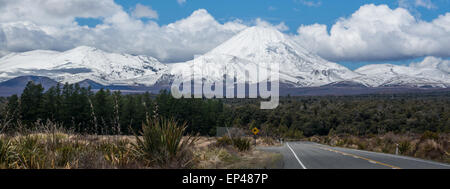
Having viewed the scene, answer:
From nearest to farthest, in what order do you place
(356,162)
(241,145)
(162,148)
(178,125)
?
(162,148) < (178,125) < (356,162) < (241,145)

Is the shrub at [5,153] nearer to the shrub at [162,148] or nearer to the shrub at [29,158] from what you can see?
the shrub at [29,158]

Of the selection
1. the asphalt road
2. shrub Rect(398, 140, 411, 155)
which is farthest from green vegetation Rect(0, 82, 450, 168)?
the asphalt road

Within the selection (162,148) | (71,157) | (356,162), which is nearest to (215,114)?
(356,162)

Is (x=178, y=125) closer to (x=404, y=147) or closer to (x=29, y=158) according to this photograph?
(x=29, y=158)

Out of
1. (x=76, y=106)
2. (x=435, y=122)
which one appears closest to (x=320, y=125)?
(x=435, y=122)

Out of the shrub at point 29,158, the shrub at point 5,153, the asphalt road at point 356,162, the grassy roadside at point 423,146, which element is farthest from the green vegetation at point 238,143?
the shrub at point 5,153

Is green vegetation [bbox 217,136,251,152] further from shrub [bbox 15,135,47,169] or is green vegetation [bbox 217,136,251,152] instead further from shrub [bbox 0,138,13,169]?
shrub [bbox 0,138,13,169]

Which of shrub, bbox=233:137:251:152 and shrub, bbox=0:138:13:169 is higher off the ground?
shrub, bbox=0:138:13:169

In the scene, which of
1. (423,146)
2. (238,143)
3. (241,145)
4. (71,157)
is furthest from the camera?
(423,146)

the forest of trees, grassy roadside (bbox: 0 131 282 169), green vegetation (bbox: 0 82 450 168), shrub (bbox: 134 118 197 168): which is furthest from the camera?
the forest of trees
